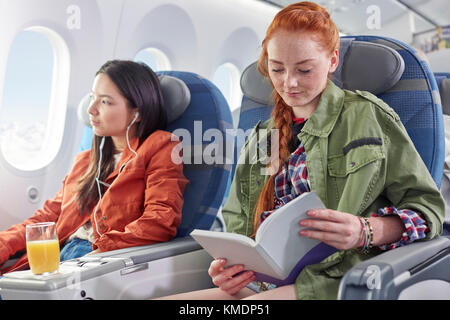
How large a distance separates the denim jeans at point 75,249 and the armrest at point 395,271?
4.23 feet

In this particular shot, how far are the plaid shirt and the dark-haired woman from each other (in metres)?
0.54

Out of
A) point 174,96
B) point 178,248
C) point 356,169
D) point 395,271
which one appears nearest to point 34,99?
point 174,96

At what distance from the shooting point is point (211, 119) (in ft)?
7.32

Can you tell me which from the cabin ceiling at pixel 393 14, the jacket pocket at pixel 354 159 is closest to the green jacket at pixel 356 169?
the jacket pocket at pixel 354 159

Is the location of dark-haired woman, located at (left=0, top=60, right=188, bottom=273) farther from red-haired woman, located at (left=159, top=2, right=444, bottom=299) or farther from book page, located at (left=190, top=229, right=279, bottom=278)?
book page, located at (left=190, top=229, right=279, bottom=278)

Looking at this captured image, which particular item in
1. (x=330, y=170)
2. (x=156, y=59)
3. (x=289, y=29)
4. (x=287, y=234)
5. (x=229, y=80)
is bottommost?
(x=287, y=234)

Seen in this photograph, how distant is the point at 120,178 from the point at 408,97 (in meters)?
1.17

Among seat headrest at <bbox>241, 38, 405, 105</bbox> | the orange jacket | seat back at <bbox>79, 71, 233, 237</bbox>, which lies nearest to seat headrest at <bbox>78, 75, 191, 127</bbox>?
seat back at <bbox>79, 71, 233, 237</bbox>

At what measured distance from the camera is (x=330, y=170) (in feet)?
4.91

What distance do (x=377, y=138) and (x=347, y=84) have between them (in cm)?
48

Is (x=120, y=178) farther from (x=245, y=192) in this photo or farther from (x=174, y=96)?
(x=245, y=192)

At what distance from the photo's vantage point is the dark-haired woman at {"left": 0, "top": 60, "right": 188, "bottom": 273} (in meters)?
2.01
